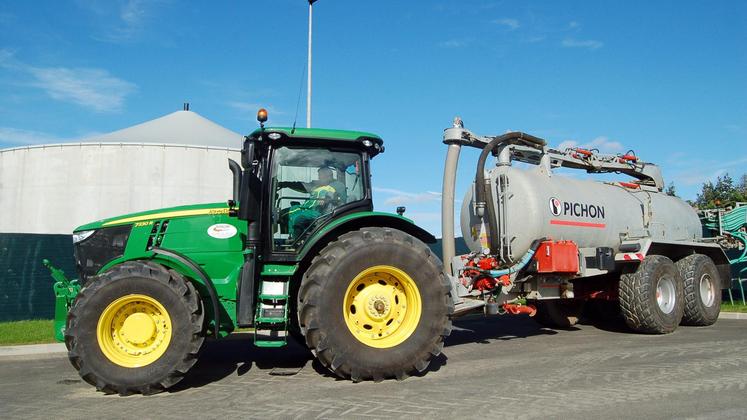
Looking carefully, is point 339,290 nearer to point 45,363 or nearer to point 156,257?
point 156,257

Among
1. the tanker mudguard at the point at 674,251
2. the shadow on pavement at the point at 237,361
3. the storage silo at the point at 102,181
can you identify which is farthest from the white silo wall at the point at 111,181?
the tanker mudguard at the point at 674,251

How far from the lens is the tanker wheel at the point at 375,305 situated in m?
5.65

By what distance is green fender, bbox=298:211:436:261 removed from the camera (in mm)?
6060

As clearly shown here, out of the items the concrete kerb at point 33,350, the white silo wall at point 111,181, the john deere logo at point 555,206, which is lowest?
the concrete kerb at point 33,350

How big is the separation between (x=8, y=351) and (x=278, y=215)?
604cm

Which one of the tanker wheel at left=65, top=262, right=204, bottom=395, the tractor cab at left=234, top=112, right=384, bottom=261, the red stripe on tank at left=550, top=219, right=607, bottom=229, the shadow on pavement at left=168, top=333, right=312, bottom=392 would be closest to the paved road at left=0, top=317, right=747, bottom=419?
the shadow on pavement at left=168, top=333, right=312, bottom=392

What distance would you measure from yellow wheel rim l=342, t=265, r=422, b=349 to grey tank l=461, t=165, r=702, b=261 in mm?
3185

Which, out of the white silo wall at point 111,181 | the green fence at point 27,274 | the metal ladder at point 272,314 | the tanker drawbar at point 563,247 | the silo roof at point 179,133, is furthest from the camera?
the silo roof at point 179,133

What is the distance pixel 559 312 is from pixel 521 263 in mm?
2617

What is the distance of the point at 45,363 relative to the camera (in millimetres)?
7961

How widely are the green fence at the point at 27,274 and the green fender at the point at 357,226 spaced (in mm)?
9746

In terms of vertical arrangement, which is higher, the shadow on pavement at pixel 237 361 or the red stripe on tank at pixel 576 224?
the red stripe on tank at pixel 576 224

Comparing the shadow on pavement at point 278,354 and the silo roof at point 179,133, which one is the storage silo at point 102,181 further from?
the shadow on pavement at point 278,354

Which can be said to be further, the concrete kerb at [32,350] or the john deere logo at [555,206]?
the john deere logo at [555,206]
